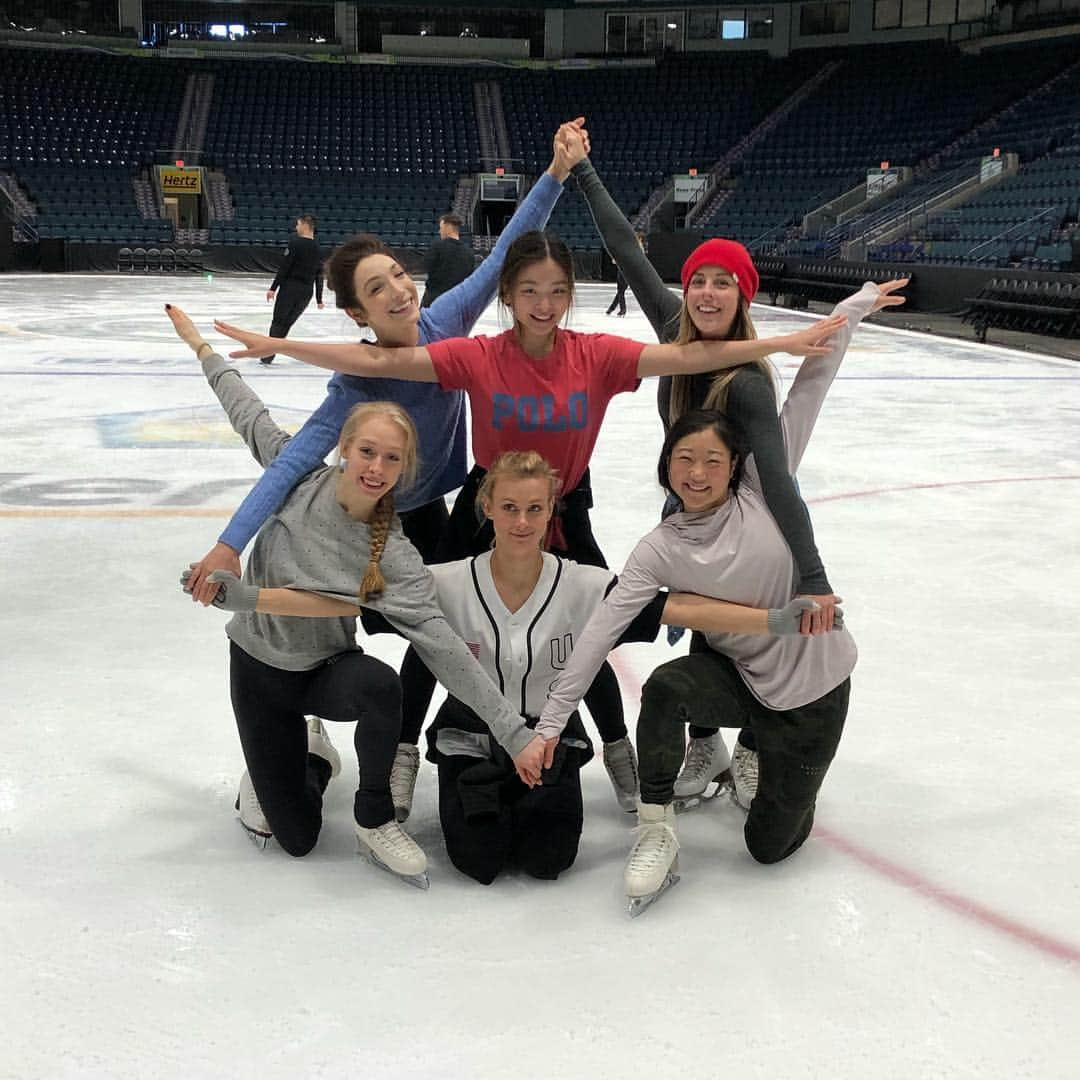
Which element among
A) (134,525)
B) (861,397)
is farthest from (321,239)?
(134,525)

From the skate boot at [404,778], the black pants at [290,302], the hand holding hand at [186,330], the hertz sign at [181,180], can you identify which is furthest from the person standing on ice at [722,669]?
the hertz sign at [181,180]

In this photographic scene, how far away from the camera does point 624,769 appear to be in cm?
267

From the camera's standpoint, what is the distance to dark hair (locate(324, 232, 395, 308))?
247 centimetres

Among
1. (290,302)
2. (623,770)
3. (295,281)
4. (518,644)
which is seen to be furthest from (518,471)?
(295,281)

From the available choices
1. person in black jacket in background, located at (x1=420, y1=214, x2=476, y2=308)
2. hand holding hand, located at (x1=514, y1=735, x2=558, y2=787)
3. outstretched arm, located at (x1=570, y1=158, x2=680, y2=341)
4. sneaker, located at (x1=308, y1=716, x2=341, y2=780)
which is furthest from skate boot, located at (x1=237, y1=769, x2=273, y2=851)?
person in black jacket in background, located at (x1=420, y1=214, x2=476, y2=308)

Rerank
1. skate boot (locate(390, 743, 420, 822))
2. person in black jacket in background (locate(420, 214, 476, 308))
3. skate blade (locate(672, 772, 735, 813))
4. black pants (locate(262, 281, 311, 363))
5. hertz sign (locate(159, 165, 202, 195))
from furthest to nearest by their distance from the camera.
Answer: hertz sign (locate(159, 165, 202, 195)), person in black jacket in background (locate(420, 214, 476, 308)), black pants (locate(262, 281, 311, 363)), skate blade (locate(672, 772, 735, 813)), skate boot (locate(390, 743, 420, 822))

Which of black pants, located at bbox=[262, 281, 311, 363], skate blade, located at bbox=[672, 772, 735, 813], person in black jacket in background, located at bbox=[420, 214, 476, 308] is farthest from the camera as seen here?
person in black jacket in background, located at bbox=[420, 214, 476, 308]

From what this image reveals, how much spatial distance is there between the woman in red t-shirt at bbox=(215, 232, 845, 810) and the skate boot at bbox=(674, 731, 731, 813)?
596 millimetres

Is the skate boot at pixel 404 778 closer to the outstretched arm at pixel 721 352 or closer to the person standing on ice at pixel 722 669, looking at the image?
the person standing on ice at pixel 722 669

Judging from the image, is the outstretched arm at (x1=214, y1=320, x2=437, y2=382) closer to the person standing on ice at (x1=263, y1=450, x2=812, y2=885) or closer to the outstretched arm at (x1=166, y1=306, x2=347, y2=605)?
the outstretched arm at (x1=166, y1=306, x2=347, y2=605)

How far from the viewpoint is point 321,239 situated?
29.0 metres

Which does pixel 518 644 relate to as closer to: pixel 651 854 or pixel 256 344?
pixel 651 854

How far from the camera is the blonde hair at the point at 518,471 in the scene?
228 centimetres

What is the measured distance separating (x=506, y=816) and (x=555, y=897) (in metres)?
0.17
